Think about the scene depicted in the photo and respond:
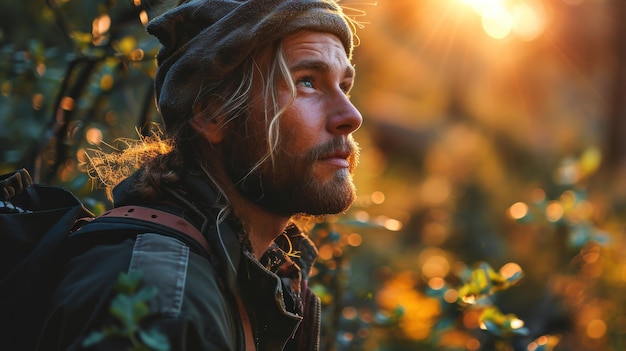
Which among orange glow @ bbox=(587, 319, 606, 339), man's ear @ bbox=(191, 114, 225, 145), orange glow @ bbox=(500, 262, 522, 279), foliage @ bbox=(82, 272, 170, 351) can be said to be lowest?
foliage @ bbox=(82, 272, 170, 351)

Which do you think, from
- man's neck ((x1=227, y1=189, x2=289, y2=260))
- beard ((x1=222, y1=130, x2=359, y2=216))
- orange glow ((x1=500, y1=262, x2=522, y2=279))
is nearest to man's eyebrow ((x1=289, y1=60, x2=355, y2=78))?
Answer: beard ((x1=222, y1=130, x2=359, y2=216))

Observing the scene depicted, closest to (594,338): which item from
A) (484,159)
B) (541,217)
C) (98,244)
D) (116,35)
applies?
(484,159)

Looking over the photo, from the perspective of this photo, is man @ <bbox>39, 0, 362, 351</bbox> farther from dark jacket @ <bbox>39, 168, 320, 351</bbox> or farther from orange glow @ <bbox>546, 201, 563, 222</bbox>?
orange glow @ <bbox>546, 201, 563, 222</bbox>

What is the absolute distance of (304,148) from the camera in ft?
7.62

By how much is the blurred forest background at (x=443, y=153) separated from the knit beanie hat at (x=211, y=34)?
1.39 feet

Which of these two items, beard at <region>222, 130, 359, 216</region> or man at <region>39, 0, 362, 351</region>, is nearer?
man at <region>39, 0, 362, 351</region>

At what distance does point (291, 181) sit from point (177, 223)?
0.46 m

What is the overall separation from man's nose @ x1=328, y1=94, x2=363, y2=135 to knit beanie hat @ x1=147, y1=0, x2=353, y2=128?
0.90 ft

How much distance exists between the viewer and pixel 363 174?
447 cm

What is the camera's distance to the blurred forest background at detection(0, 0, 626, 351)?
Result: 3.04 meters

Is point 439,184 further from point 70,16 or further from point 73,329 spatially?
point 73,329

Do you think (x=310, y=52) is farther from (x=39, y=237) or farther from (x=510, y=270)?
(x=510, y=270)

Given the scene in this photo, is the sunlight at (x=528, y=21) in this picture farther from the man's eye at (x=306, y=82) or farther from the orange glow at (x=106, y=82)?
the man's eye at (x=306, y=82)

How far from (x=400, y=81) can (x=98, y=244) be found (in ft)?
21.3
